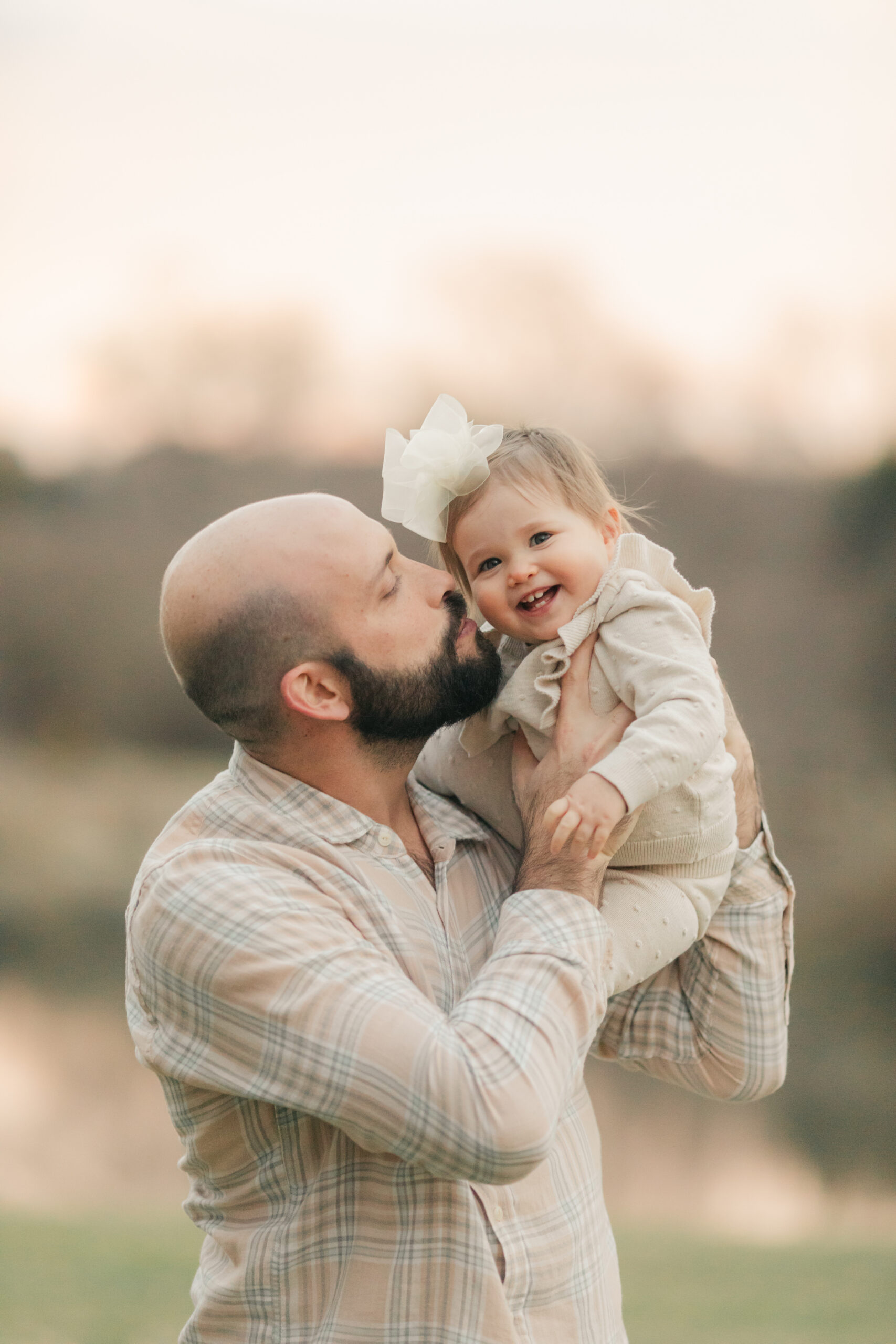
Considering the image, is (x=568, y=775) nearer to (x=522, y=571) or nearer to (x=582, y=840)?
(x=582, y=840)

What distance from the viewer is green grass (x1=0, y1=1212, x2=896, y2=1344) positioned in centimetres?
533

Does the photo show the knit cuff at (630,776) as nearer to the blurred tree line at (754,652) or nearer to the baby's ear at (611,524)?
the baby's ear at (611,524)

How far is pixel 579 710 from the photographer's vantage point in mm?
1620

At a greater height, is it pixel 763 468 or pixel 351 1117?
pixel 351 1117

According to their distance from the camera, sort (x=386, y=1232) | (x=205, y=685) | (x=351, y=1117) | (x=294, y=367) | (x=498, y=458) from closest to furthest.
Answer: (x=351, y=1117), (x=386, y=1232), (x=205, y=685), (x=498, y=458), (x=294, y=367)

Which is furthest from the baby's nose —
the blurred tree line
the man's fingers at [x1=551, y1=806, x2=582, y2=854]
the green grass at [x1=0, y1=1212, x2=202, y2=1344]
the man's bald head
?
the blurred tree line

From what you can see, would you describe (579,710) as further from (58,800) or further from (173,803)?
(58,800)

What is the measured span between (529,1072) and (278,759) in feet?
1.83

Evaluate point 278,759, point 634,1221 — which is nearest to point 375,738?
point 278,759

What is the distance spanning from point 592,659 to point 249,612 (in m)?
0.46

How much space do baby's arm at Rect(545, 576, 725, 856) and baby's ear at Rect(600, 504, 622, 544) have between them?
0.16 meters

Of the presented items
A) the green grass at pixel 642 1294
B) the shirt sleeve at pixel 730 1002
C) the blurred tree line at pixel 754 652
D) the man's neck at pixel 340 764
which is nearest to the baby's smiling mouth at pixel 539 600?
the man's neck at pixel 340 764

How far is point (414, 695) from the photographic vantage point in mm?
1611

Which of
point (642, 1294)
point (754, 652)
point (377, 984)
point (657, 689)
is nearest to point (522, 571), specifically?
point (657, 689)
